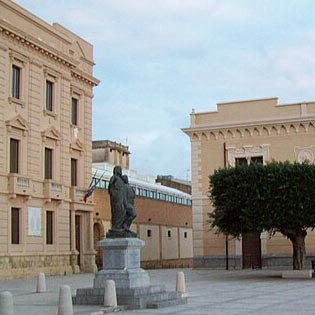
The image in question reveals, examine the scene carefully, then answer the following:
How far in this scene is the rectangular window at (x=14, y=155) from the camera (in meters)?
34.9

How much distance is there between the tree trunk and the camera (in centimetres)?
3281

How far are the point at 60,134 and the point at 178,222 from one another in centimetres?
2426

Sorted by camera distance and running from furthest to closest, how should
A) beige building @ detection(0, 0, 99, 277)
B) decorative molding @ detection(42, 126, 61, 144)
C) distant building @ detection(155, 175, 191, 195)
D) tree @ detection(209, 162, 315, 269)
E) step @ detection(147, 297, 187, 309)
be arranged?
distant building @ detection(155, 175, 191, 195)
decorative molding @ detection(42, 126, 61, 144)
beige building @ detection(0, 0, 99, 277)
tree @ detection(209, 162, 315, 269)
step @ detection(147, 297, 187, 309)

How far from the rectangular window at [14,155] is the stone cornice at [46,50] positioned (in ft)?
16.8

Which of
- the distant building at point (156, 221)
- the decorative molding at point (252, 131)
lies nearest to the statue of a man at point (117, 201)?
the decorative molding at point (252, 131)

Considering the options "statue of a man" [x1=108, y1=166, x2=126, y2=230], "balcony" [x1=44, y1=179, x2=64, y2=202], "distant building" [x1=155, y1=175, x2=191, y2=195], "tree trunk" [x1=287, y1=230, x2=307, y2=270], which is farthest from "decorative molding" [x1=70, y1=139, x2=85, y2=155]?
"distant building" [x1=155, y1=175, x2=191, y2=195]

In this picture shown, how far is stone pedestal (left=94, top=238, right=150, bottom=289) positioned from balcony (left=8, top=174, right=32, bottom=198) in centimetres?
1522

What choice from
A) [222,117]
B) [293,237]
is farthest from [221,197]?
[222,117]

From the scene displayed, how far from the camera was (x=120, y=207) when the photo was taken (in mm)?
20000

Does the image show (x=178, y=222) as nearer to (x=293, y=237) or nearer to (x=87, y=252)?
(x=87, y=252)

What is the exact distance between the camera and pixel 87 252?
41.9 m

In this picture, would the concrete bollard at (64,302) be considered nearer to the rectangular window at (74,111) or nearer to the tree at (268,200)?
the tree at (268,200)

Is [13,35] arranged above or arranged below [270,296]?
above

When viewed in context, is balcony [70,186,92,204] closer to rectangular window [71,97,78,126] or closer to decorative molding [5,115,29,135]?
rectangular window [71,97,78,126]
